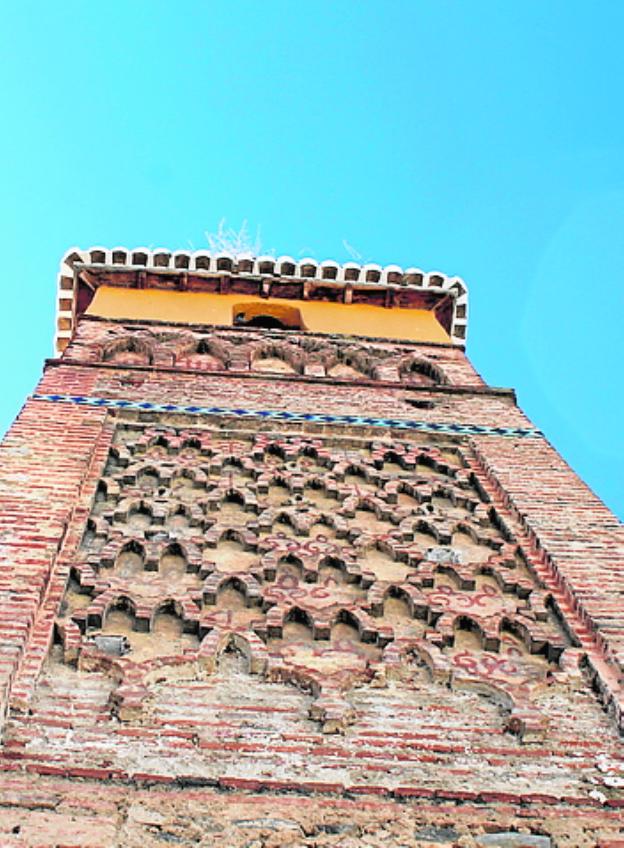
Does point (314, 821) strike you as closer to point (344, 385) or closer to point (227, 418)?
point (227, 418)

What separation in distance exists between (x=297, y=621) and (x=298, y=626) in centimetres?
3

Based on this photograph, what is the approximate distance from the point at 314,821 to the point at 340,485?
2879 millimetres

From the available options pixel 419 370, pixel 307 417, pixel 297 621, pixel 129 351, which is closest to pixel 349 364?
pixel 419 370

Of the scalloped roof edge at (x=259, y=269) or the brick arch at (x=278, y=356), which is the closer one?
the brick arch at (x=278, y=356)

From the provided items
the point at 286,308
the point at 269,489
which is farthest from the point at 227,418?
the point at 286,308

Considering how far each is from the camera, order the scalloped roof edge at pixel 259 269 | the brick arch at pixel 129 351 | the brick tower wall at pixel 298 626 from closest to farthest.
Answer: the brick tower wall at pixel 298 626, the brick arch at pixel 129 351, the scalloped roof edge at pixel 259 269

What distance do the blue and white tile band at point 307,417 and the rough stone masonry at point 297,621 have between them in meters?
0.02

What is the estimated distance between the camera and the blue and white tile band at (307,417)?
23.7 feet

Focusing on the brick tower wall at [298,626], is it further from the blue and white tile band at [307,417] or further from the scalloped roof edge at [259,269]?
the scalloped roof edge at [259,269]

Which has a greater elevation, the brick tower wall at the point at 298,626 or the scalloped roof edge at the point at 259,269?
the scalloped roof edge at the point at 259,269

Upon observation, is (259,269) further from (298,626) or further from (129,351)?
(298,626)


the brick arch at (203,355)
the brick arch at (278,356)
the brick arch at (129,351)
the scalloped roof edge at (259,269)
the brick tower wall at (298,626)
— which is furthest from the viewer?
the scalloped roof edge at (259,269)

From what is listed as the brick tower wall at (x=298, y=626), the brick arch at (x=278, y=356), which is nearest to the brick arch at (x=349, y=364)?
the brick arch at (x=278, y=356)

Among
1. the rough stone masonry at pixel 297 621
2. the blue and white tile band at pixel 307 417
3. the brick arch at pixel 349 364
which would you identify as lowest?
the rough stone masonry at pixel 297 621
